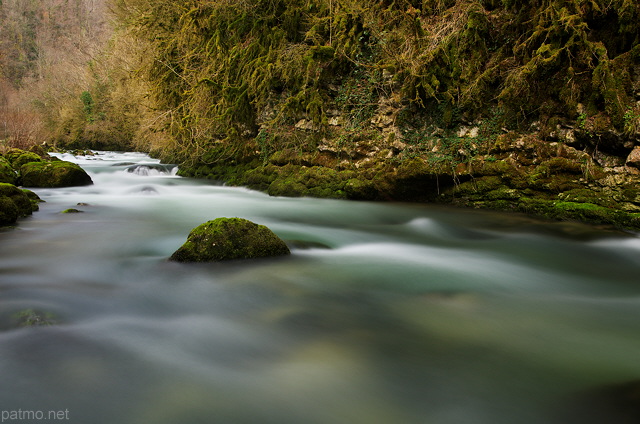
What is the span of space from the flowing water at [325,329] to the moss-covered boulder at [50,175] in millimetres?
5840

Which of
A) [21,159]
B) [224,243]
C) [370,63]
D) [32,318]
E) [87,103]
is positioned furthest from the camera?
[87,103]

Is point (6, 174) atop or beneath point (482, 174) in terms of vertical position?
atop

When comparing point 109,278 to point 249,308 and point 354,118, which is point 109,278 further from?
point 354,118

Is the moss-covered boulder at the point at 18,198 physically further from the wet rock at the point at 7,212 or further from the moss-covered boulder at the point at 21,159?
the moss-covered boulder at the point at 21,159

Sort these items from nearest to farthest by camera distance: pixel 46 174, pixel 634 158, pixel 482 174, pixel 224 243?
pixel 224 243 < pixel 634 158 < pixel 482 174 < pixel 46 174

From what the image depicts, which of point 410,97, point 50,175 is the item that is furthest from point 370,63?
point 50,175

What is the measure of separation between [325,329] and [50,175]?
36.3ft

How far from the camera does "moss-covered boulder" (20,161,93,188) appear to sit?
1122 cm

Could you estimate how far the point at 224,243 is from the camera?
462cm

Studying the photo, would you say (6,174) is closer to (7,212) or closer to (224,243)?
(7,212)

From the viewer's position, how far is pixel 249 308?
3627 millimetres

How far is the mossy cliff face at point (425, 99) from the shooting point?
268 inches

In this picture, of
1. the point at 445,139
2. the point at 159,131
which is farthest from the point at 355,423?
the point at 159,131

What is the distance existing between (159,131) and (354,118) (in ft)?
22.0
